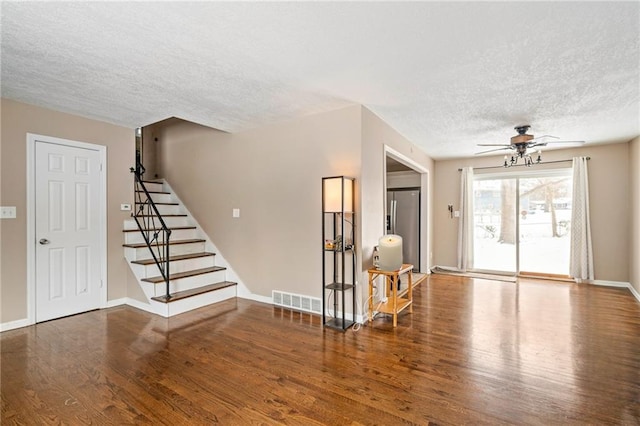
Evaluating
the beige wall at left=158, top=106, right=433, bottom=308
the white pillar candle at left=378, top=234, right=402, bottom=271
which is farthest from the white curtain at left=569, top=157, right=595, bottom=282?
the white pillar candle at left=378, top=234, right=402, bottom=271

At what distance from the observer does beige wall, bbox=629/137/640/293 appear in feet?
15.4

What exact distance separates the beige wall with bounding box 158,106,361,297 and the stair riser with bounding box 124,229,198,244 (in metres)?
0.27

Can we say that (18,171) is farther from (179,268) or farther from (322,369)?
(322,369)

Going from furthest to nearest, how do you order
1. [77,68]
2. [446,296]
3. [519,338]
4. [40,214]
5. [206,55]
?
[446,296] < [40,214] < [519,338] < [77,68] < [206,55]

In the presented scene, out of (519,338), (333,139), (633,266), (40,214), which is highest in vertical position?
(333,139)

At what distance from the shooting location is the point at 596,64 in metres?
2.54

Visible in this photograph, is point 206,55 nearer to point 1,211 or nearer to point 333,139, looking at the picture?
point 333,139

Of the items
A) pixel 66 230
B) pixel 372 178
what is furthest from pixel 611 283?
pixel 66 230

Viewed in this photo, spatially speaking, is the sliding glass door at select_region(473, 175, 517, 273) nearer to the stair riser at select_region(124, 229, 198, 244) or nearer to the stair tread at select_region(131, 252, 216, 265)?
the stair tread at select_region(131, 252, 216, 265)

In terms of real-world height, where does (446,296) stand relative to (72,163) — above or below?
below

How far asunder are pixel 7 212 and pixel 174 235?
6.53 ft

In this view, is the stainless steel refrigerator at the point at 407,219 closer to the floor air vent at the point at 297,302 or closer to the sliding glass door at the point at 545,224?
the sliding glass door at the point at 545,224

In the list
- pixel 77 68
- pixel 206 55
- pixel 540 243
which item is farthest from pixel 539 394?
pixel 540 243

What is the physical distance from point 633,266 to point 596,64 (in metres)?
4.45
